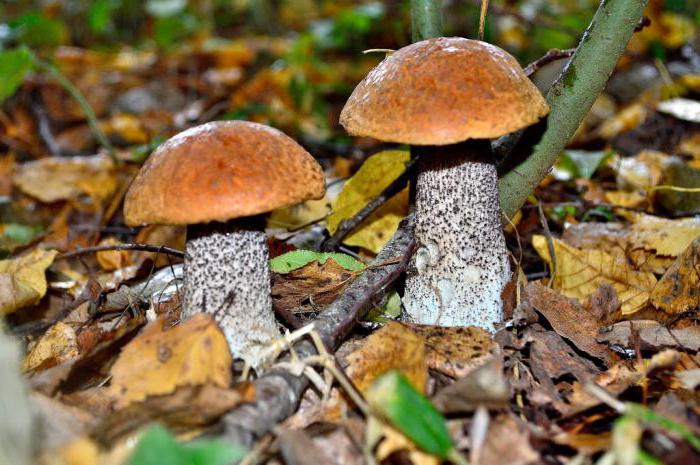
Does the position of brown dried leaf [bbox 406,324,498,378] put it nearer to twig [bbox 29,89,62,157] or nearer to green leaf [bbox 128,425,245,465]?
green leaf [bbox 128,425,245,465]

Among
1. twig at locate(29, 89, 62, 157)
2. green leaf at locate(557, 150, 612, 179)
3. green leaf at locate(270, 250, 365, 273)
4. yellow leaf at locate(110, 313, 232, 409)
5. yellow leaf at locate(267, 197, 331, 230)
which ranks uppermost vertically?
yellow leaf at locate(110, 313, 232, 409)

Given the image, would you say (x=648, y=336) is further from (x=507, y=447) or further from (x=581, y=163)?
(x=581, y=163)

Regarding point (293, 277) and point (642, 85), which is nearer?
point (293, 277)

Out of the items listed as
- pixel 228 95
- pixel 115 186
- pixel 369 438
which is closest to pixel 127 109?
pixel 228 95

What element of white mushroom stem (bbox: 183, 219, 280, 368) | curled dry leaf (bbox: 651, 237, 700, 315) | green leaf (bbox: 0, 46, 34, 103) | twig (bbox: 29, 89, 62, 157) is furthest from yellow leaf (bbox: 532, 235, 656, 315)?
twig (bbox: 29, 89, 62, 157)

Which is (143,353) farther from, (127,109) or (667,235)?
(127,109)

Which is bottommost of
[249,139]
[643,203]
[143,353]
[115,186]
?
[115,186]
